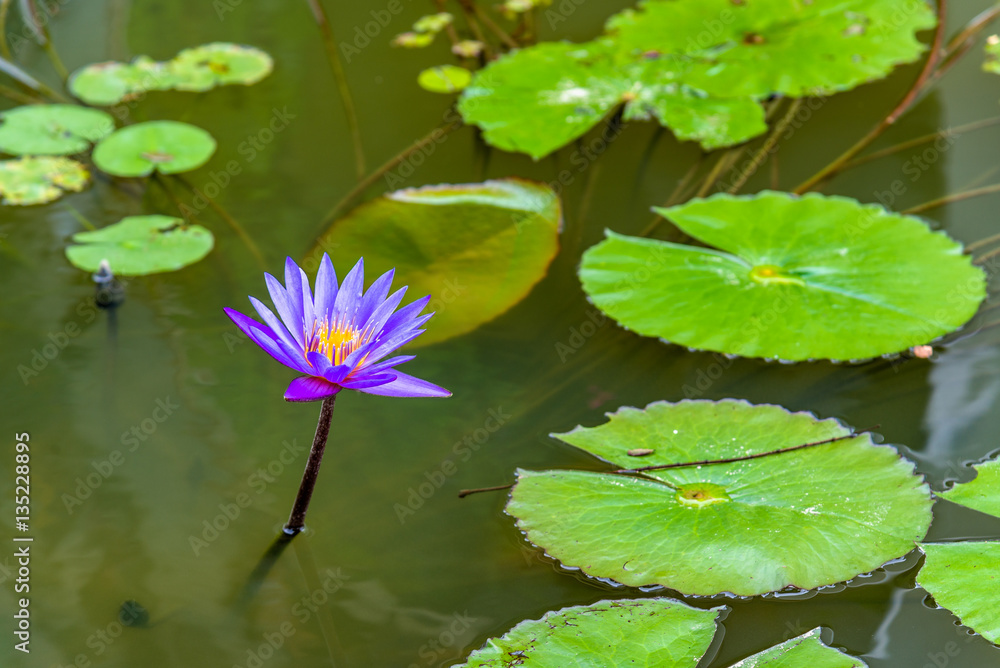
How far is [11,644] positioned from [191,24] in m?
2.89

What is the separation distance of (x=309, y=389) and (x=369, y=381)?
0.30 ft

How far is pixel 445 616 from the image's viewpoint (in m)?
1.41

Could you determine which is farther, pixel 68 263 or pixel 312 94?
pixel 312 94

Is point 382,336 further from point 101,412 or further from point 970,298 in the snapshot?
point 970,298

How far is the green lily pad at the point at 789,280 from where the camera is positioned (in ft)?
5.95

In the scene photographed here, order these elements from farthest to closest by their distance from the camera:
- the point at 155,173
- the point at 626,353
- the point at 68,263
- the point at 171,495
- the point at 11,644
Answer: the point at 155,173 < the point at 68,263 < the point at 626,353 < the point at 171,495 < the point at 11,644

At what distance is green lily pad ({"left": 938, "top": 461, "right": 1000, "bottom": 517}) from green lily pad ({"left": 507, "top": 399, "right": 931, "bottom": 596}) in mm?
68

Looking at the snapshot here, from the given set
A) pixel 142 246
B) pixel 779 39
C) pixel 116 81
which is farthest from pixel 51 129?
pixel 779 39

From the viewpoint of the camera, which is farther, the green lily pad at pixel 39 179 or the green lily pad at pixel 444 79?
the green lily pad at pixel 444 79

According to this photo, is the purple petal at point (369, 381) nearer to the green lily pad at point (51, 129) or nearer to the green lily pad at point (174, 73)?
the green lily pad at point (51, 129)

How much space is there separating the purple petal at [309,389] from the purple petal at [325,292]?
0.50 feet

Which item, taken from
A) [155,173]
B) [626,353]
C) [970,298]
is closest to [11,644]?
[626,353]

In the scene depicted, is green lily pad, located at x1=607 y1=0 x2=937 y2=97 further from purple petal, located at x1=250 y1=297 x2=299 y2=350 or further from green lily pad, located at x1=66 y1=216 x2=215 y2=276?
purple petal, located at x1=250 y1=297 x2=299 y2=350

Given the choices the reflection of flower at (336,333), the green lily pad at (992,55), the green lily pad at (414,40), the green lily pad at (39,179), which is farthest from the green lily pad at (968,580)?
the green lily pad at (414,40)
